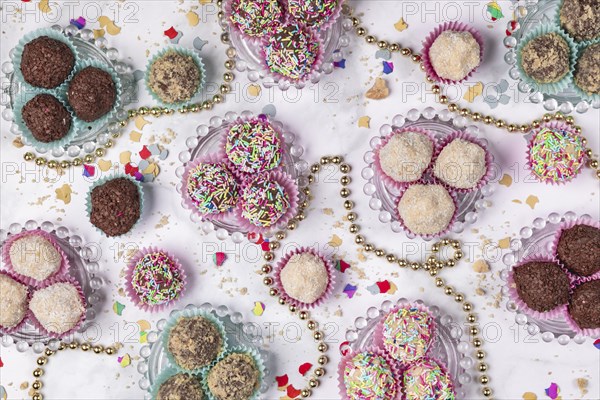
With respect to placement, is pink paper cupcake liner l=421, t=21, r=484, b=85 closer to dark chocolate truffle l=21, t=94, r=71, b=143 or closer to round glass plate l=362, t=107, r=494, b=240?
round glass plate l=362, t=107, r=494, b=240

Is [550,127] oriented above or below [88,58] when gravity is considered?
below

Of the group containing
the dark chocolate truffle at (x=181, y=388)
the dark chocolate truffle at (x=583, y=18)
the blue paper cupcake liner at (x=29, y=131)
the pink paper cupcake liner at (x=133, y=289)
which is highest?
the dark chocolate truffle at (x=583, y=18)

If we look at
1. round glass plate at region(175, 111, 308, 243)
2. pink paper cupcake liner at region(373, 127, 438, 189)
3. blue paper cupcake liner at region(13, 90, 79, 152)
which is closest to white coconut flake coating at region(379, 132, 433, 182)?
pink paper cupcake liner at region(373, 127, 438, 189)

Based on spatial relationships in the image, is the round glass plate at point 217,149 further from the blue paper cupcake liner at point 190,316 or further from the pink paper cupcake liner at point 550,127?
the pink paper cupcake liner at point 550,127

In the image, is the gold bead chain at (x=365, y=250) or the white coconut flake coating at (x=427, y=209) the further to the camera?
the gold bead chain at (x=365, y=250)

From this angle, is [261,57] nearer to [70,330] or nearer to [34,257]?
[34,257]

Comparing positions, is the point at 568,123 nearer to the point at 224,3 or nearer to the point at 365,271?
the point at 365,271

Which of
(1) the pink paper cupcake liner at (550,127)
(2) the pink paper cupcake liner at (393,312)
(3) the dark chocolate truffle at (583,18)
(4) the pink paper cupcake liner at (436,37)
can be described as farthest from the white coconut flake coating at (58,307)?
(3) the dark chocolate truffle at (583,18)

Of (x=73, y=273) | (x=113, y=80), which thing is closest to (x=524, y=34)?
(x=113, y=80)
